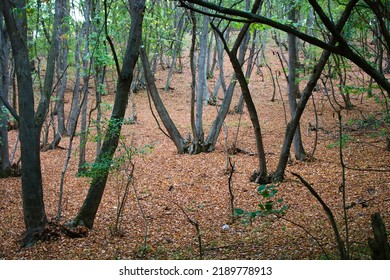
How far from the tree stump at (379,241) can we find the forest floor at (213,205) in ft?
1.54

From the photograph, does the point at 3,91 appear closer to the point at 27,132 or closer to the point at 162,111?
the point at 162,111

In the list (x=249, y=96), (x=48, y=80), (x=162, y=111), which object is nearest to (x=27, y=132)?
(x=48, y=80)

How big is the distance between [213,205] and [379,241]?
462 cm

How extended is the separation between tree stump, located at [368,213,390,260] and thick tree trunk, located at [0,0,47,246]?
4.62 meters

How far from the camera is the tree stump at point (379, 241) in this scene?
3.23 metres

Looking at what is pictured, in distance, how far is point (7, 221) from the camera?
297 inches

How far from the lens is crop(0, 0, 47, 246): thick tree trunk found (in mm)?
5539

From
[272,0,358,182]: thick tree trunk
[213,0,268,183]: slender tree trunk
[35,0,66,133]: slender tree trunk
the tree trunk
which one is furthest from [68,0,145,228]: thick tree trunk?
the tree trunk

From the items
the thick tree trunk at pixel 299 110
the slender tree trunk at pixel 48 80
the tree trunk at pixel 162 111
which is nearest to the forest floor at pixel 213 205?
the thick tree trunk at pixel 299 110

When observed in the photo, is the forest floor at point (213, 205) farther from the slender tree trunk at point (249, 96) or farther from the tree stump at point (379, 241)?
A: the tree stump at point (379, 241)

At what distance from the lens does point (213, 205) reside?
773 cm

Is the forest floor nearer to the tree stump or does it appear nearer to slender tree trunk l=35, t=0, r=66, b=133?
the tree stump
